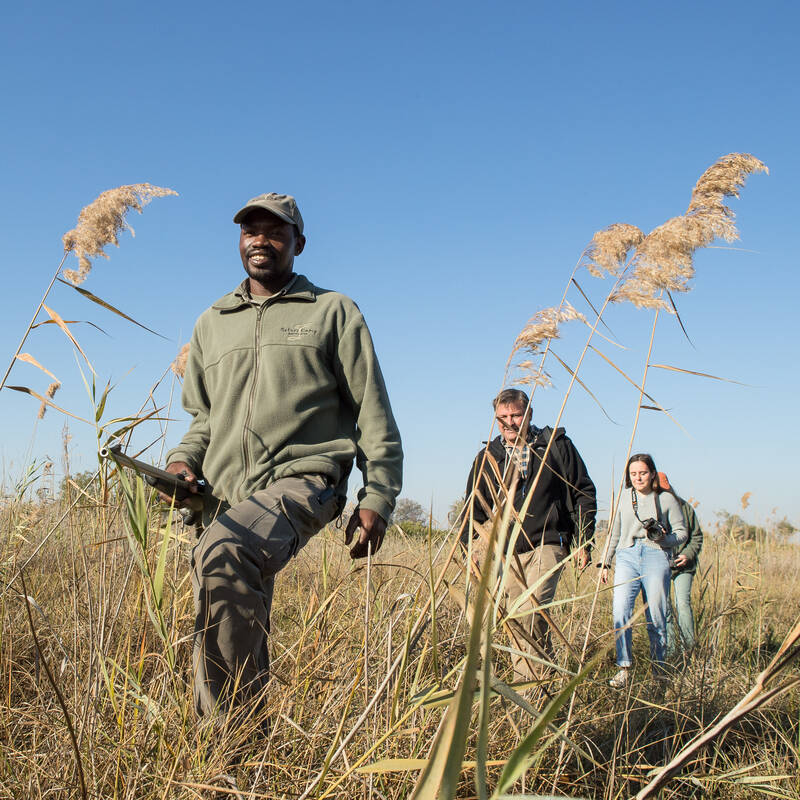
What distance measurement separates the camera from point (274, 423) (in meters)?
3.14

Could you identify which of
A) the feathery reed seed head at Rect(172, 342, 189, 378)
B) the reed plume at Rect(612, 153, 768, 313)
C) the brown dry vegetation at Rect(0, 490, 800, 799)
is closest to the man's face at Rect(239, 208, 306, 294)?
the feathery reed seed head at Rect(172, 342, 189, 378)

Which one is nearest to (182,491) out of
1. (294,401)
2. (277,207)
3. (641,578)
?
(294,401)

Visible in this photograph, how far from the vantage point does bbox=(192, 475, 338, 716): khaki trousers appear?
253 cm

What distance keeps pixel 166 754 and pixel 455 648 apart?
1.00 meters

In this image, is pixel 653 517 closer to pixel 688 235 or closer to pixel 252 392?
pixel 252 392

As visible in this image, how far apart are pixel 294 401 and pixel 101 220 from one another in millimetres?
1061

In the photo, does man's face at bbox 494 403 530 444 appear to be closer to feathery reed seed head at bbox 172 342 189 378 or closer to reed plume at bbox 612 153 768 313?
feathery reed seed head at bbox 172 342 189 378

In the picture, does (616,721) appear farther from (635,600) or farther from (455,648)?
(635,600)

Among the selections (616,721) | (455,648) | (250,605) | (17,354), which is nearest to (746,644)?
(616,721)

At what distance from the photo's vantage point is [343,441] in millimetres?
3221

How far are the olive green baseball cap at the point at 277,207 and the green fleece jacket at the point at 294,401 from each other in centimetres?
28

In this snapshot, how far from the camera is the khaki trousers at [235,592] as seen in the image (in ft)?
8.30

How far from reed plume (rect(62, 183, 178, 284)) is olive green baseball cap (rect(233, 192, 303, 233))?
2.94ft

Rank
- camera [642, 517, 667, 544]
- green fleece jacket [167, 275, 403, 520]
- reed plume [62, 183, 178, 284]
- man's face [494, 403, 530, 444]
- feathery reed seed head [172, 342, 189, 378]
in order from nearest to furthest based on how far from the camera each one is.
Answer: reed plume [62, 183, 178, 284]
green fleece jacket [167, 275, 403, 520]
feathery reed seed head [172, 342, 189, 378]
man's face [494, 403, 530, 444]
camera [642, 517, 667, 544]
